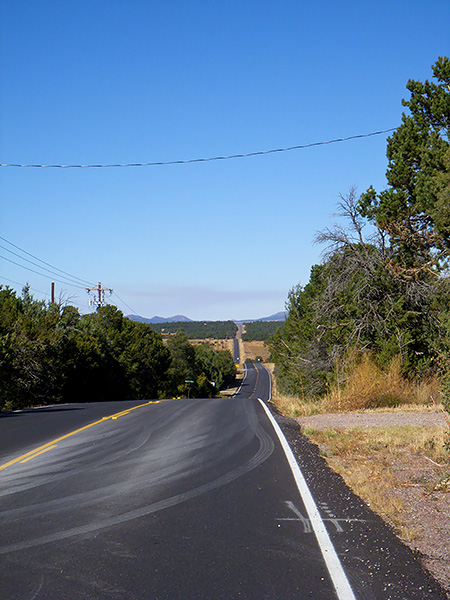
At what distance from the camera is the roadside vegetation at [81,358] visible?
29.4 metres

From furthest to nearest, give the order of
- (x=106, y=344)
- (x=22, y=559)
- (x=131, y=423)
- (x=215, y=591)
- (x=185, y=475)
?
1. (x=106, y=344)
2. (x=131, y=423)
3. (x=185, y=475)
4. (x=22, y=559)
5. (x=215, y=591)

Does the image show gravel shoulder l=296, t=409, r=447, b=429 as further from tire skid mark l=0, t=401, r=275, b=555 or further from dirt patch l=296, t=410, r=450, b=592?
tire skid mark l=0, t=401, r=275, b=555

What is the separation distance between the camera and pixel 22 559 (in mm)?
4887

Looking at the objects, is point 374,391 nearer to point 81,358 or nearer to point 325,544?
point 325,544

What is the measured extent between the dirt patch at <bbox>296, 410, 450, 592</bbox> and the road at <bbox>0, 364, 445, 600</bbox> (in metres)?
0.24

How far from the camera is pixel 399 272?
875 inches

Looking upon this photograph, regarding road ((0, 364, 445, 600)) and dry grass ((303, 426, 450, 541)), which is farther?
dry grass ((303, 426, 450, 541))

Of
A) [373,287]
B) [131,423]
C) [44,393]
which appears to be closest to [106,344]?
[44,393]

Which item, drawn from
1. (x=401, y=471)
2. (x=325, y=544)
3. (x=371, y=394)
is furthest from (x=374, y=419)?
(x=325, y=544)

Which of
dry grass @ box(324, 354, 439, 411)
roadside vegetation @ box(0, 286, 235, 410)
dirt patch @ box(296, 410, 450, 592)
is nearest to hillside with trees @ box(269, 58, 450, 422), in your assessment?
dry grass @ box(324, 354, 439, 411)

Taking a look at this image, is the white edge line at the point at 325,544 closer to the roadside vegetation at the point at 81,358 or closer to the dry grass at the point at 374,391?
the dry grass at the point at 374,391

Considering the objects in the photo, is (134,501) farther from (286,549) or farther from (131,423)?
(131,423)

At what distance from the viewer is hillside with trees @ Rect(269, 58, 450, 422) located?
19.3 metres

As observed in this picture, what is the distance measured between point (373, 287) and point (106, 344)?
3575 cm
